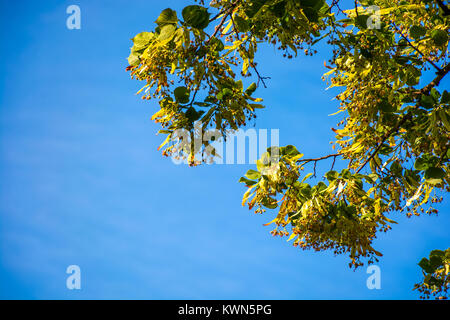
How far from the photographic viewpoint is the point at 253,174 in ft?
12.5

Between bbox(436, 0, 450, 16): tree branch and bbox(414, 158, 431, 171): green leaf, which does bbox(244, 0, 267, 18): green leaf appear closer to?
bbox(436, 0, 450, 16): tree branch

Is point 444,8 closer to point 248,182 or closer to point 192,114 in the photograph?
point 248,182

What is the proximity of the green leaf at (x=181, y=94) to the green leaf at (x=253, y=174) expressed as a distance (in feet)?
3.48

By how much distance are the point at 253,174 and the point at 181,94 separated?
1147mm

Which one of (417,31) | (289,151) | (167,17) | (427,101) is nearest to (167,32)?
(167,17)

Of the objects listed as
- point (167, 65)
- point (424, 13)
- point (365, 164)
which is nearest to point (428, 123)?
point (365, 164)

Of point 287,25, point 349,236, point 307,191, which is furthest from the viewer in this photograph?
point 307,191

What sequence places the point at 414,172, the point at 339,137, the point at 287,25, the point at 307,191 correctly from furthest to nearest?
the point at 339,137, the point at 414,172, the point at 307,191, the point at 287,25

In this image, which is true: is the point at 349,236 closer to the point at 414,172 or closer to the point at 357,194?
the point at 357,194

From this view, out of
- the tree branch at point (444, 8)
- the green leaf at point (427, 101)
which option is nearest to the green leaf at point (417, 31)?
the tree branch at point (444, 8)

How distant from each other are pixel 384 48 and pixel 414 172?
1.13 meters

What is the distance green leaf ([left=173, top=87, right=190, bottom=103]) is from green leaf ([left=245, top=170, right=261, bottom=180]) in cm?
106

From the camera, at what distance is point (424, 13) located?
13.5 feet

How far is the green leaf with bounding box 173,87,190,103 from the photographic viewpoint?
2.98 metres
